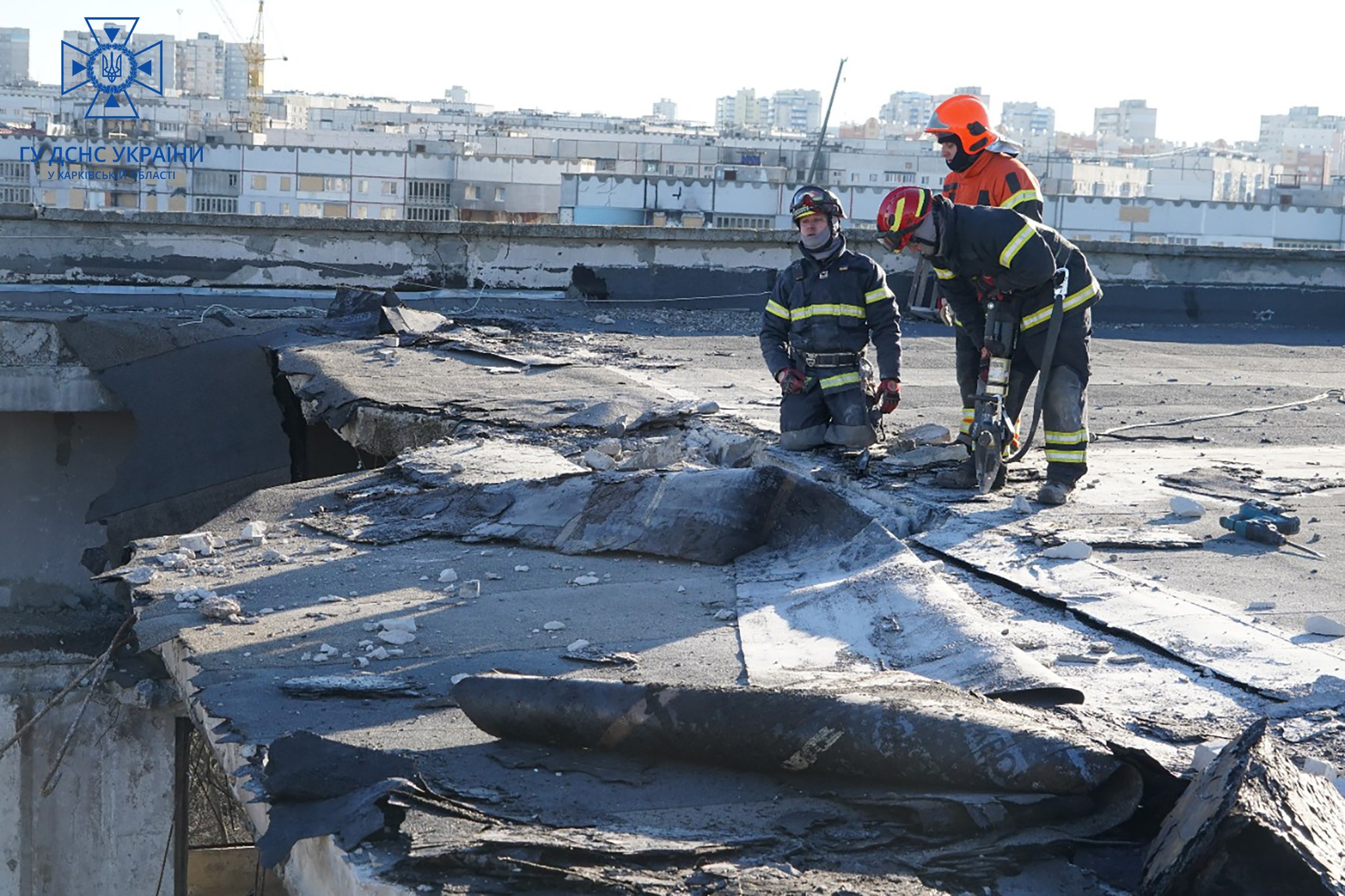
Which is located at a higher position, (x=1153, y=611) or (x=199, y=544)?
(x=1153, y=611)

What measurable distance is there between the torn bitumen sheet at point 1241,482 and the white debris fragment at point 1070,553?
5.20ft

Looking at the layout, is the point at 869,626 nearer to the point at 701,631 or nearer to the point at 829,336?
the point at 701,631

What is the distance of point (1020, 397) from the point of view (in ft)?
20.9

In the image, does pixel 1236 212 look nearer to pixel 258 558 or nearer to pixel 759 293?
pixel 759 293

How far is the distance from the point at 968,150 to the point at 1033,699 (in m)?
3.88

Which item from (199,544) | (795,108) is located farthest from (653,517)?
(795,108)

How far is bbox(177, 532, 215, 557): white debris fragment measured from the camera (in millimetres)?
5676

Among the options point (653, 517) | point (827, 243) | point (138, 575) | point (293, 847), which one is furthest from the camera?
point (827, 243)

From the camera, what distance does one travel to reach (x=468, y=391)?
8.61m

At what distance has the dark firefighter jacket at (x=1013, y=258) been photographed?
582 centimetres

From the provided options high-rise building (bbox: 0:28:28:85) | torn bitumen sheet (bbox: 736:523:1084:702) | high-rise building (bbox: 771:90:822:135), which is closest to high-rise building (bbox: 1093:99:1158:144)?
high-rise building (bbox: 771:90:822:135)

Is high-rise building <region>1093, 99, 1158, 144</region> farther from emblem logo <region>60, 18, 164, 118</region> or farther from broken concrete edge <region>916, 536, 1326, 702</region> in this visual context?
broken concrete edge <region>916, 536, 1326, 702</region>

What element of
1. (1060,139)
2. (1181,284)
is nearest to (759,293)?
(1181,284)

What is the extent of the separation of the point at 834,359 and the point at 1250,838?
4332mm
